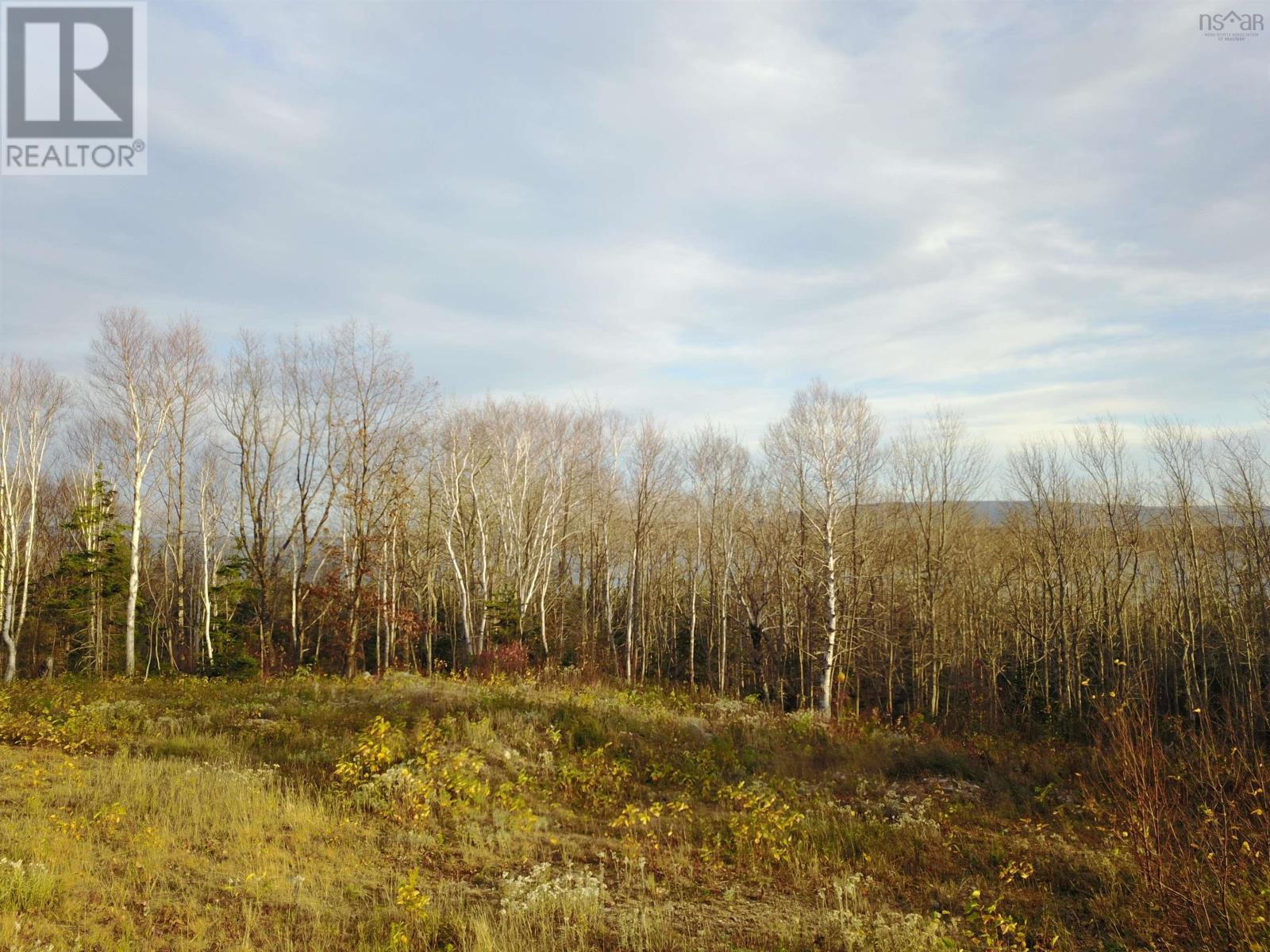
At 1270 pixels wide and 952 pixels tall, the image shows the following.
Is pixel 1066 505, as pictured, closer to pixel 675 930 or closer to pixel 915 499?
pixel 915 499

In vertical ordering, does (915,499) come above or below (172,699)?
above

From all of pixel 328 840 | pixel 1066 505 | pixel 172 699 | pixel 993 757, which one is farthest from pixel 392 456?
pixel 1066 505

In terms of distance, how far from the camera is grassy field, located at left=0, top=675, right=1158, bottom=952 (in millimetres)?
5816

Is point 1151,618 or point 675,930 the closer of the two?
point 675,930

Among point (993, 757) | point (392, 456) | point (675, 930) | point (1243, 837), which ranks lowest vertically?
point (993, 757)

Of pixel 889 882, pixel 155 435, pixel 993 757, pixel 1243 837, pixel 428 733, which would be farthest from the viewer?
pixel 155 435

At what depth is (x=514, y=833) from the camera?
8.60m

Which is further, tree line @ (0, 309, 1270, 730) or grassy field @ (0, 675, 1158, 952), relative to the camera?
tree line @ (0, 309, 1270, 730)

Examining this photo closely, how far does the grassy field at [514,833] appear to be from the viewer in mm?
5816

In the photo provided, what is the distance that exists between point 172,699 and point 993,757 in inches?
648

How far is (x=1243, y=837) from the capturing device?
5.93 meters

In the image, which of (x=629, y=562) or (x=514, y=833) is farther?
(x=629, y=562)

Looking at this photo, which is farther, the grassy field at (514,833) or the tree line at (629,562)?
the tree line at (629,562)

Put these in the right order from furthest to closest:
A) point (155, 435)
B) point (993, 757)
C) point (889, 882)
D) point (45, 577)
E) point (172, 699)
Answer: point (45, 577) < point (155, 435) < point (172, 699) < point (993, 757) < point (889, 882)
